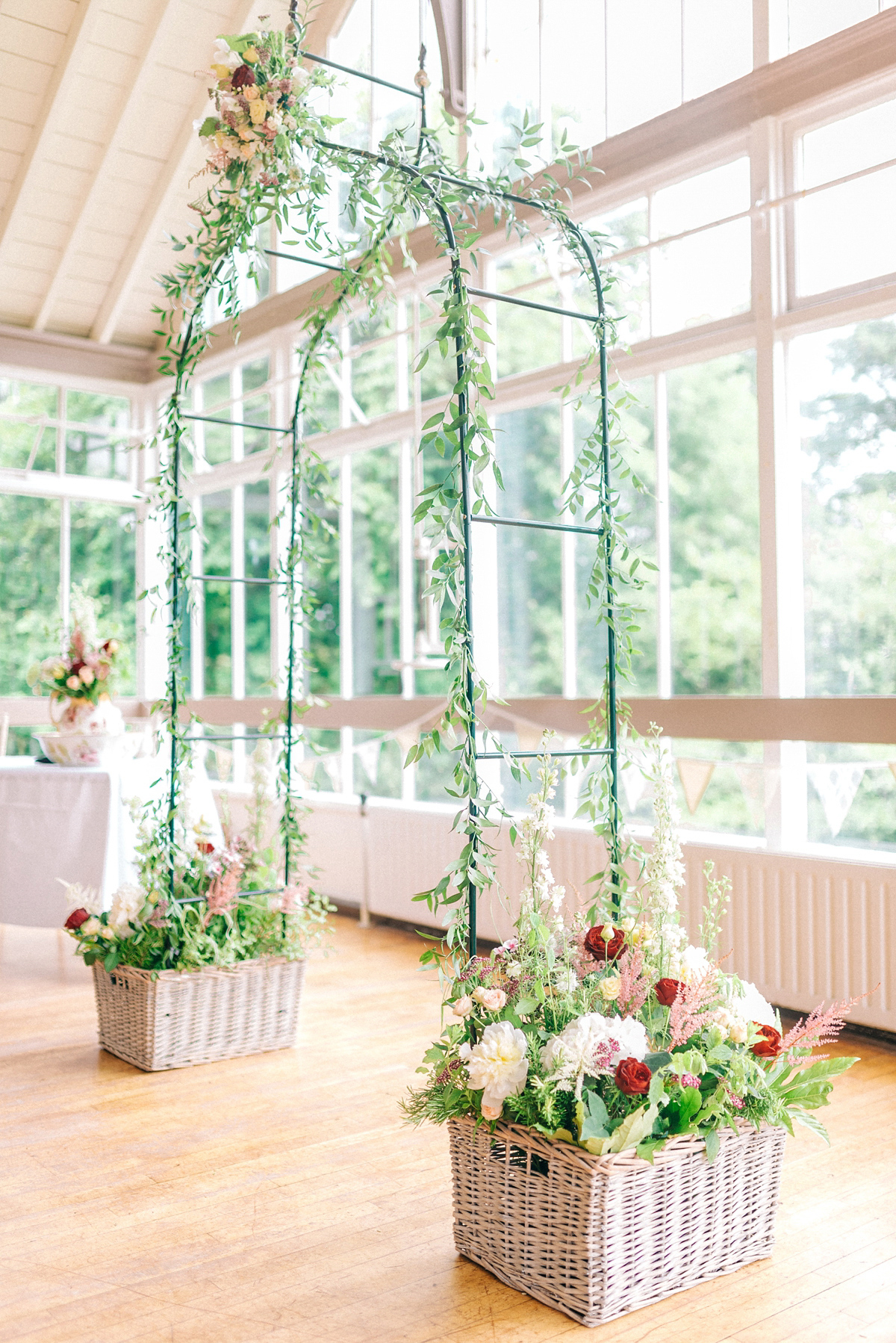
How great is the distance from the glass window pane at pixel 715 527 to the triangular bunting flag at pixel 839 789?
488mm

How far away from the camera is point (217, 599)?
302 inches

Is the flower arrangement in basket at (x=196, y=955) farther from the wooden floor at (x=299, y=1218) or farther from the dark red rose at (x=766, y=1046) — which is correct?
the dark red rose at (x=766, y=1046)

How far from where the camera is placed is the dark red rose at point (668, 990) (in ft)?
7.29

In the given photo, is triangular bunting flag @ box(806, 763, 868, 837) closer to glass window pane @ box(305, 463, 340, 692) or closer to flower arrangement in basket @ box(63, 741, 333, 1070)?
flower arrangement in basket @ box(63, 741, 333, 1070)

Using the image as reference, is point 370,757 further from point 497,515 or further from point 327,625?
point 497,515

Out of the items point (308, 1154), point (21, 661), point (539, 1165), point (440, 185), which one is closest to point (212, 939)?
point (308, 1154)

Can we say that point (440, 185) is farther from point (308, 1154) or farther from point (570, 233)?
point (308, 1154)

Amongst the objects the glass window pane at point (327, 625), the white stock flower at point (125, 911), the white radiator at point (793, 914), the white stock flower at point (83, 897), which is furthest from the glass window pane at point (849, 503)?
the glass window pane at point (327, 625)

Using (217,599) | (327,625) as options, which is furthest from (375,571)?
(217,599)

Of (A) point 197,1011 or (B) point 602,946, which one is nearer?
(B) point 602,946

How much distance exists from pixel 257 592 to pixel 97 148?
8.68ft

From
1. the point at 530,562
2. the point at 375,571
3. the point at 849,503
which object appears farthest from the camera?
the point at 375,571

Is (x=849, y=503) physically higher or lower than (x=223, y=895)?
higher

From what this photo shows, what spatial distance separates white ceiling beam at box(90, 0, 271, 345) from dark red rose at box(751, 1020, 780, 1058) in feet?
19.0
